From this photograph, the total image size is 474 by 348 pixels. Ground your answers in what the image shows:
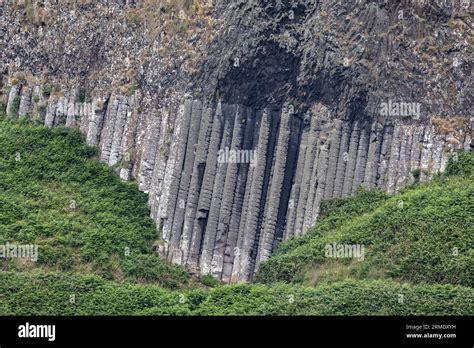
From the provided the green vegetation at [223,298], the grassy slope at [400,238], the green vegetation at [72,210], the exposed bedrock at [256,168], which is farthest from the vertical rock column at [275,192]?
the green vegetation at [223,298]

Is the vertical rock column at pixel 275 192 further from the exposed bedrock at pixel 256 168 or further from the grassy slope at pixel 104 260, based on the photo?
the grassy slope at pixel 104 260

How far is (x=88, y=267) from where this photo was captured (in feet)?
250

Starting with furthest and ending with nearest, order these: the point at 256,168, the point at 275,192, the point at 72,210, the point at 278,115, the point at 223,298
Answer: the point at 72,210 → the point at 278,115 → the point at 256,168 → the point at 275,192 → the point at 223,298

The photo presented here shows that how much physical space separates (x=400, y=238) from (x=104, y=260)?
431 inches

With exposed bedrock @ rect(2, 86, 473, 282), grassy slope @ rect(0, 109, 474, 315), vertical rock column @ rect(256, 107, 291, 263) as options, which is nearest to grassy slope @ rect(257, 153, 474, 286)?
grassy slope @ rect(0, 109, 474, 315)

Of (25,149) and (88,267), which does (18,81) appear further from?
(88,267)

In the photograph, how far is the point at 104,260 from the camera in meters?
76.5

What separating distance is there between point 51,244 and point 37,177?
17.4 feet

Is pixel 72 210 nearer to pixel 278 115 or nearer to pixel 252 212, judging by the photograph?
pixel 252 212

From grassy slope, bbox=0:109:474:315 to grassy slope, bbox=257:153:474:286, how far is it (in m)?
0.11

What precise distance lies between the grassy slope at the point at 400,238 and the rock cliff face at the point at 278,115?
870 millimetres

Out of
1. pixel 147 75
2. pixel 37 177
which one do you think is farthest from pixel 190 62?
pixel 37 177

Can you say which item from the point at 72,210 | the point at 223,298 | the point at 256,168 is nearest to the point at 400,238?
the point at 223,298

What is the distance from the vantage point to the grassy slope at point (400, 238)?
7156cm
